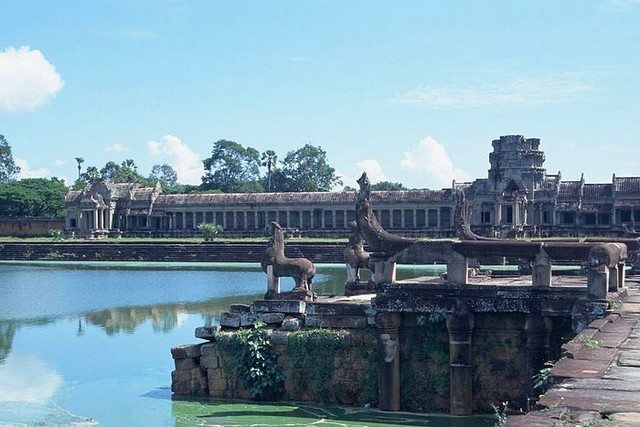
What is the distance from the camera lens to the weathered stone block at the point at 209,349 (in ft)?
53.3

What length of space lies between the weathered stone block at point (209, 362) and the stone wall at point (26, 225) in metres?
82.3

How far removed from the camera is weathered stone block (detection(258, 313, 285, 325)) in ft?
52.7

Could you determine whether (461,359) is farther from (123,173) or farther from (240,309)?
(123,173)

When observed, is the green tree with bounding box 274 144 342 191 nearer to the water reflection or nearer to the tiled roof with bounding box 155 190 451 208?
the tiled roof with bounding box 155 190 451 208

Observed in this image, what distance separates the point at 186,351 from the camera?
16.4 m

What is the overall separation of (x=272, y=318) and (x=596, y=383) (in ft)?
28.4

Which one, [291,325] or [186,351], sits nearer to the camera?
[291,325]

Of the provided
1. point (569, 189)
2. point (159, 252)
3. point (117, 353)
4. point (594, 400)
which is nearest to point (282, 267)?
point (117, 353)

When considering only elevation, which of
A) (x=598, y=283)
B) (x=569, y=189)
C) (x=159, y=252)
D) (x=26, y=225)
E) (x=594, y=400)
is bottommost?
(x=159, y=252)

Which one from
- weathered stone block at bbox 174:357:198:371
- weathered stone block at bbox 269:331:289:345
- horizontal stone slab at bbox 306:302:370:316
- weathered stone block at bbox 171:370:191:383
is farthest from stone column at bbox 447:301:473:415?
weathered stone block at bbox 171:370:191:383

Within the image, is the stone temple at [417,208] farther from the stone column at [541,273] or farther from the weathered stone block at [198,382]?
the weathered stone block at [198,382]

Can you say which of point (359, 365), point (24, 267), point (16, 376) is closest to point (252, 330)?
point (359, 365)

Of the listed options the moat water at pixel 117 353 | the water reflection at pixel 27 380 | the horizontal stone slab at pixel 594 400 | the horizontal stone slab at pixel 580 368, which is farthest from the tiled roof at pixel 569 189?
the horizontal stone slab at pixel 594 400

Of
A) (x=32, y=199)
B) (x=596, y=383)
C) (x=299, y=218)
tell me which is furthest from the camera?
(x=32, y=199)
